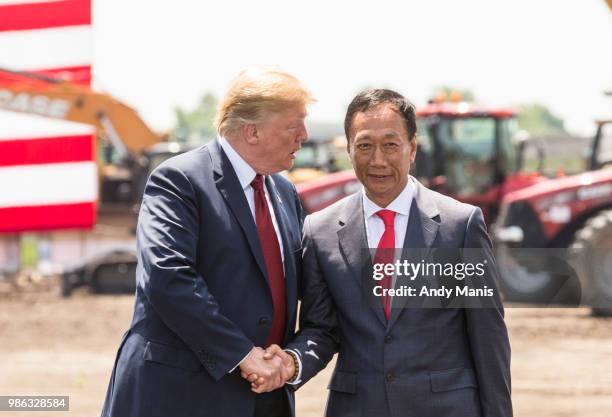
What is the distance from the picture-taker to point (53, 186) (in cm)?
207

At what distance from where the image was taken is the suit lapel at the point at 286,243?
3158 mm

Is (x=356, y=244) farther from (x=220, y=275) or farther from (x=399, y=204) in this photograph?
(x=220, y=275)

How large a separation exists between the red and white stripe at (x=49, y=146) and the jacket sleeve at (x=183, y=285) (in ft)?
2.70

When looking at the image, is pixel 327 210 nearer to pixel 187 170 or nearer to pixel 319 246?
pixel 319 246

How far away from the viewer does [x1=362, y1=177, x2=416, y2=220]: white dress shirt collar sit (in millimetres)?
3102

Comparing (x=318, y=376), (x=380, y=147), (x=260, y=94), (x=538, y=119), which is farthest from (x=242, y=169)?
(x=538, y=119)

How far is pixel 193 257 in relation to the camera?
2.97 metres

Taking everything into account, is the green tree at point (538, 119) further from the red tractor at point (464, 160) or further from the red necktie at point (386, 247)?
the red necktie at point (386, 247)

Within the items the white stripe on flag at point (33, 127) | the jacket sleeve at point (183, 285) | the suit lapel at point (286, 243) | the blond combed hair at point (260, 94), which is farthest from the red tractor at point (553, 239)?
the white stripe on flag at point (33, 127)

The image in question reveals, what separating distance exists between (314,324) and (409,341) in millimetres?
308

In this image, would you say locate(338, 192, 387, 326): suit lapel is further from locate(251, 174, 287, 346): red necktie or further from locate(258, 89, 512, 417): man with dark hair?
locate(251, 174, 287, 346): red necktie

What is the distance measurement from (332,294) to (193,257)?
0.43m

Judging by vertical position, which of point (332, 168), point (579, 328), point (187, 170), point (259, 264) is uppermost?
point (187, 170)

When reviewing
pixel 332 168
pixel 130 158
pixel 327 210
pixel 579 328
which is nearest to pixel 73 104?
pixel 130 158
